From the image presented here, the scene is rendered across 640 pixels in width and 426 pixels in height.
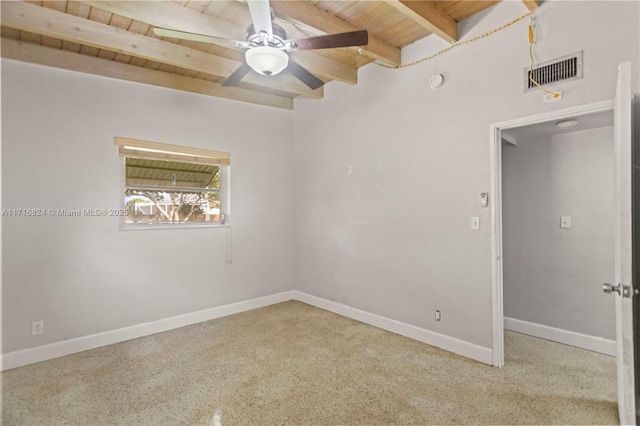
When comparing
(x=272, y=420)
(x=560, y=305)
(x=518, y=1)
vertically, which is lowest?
(x=272, y=420)

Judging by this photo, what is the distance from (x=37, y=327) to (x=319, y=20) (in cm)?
362

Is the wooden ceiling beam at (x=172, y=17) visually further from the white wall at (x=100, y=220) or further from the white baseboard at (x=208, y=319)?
the white baseboard at (x=208, y=319)

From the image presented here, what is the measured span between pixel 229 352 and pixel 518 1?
150 inches

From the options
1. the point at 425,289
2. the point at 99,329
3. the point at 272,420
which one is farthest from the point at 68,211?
the point at 425,289

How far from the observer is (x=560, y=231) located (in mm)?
3289

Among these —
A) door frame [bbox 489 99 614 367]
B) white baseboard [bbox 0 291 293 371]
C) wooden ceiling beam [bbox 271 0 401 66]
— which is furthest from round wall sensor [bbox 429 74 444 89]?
white baseboard [bbox 0 291 293 371]

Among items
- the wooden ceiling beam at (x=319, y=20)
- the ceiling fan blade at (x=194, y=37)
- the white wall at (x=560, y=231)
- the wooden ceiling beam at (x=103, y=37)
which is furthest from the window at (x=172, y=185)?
the white wall at (x=560, y=231)

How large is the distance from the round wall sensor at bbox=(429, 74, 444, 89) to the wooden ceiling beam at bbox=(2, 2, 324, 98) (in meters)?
2.03

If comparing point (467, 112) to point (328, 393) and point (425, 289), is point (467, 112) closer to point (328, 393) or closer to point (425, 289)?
point (425, 289)

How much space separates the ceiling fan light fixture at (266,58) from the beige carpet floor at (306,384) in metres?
2.32

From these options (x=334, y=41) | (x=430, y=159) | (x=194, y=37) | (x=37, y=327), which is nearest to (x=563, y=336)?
(x=430, y=159)

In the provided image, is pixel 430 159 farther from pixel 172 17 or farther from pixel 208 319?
pixel 208 319

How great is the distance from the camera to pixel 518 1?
259 centimetres

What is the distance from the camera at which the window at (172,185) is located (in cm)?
354
